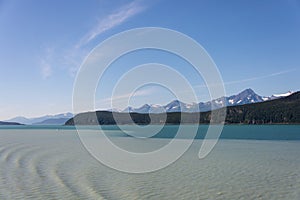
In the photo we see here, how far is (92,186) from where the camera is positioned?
14.1m

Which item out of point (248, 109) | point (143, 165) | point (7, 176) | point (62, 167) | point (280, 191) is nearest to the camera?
point (280, 191)

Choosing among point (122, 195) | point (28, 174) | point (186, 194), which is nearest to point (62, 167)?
point (28, 174)

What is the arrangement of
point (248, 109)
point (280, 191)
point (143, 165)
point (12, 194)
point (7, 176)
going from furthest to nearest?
1. point (248, 109)
2. point (143, 165)
3. point (7, 176)
4. point (280, 191)
5. point (12, 194)

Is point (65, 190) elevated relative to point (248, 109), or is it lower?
lower

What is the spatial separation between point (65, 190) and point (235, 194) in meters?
7.37

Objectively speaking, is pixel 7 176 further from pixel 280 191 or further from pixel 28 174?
pixel 280 191

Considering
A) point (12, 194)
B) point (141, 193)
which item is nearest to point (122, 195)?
point (141, 193)

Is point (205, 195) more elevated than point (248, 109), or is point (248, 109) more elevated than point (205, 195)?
point (248, 109)

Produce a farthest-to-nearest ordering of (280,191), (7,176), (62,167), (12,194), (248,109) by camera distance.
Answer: (248,109) < (62,167) < (7,176) < (280,191) < (12,194)

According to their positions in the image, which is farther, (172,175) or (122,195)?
(172,175)

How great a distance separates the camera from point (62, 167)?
19891 millimetres

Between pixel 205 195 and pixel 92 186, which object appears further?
pixel 92 186

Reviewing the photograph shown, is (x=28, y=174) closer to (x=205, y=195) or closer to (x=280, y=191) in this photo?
(x=205, y=195)

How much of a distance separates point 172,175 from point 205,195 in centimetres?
492
